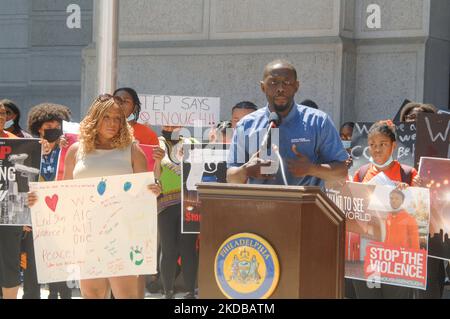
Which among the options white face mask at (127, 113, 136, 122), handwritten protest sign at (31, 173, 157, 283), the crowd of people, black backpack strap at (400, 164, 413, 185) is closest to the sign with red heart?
handwritten protest sign at (31, 173, 157, 283)

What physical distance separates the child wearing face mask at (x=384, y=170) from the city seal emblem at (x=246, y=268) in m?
3.28

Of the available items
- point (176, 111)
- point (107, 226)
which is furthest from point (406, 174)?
point (107, 226)

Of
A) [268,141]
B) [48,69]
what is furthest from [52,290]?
[48,69]

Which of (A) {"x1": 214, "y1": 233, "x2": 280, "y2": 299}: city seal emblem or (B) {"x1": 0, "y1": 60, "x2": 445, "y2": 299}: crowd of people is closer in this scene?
(A) {"x1": 214, "y1": 233, "x2": 280, "y2": 299}: city seal emblem

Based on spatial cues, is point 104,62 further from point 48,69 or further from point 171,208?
point 48,69

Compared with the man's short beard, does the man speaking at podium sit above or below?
below

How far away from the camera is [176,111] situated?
9.58 metres

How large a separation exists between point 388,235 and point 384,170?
1.68ft

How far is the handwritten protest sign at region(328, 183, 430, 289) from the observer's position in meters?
8.11

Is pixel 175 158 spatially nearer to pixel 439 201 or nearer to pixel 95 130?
pixel 439 201

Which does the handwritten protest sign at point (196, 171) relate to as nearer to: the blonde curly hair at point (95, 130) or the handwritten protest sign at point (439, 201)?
the handwritten protest sign at point (439, 201)

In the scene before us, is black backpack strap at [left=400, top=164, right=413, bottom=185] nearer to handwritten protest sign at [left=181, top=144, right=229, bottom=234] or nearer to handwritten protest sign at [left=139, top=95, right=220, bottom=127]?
handwritten protest sign at [left=181, top=144, right=229, bottom=234]

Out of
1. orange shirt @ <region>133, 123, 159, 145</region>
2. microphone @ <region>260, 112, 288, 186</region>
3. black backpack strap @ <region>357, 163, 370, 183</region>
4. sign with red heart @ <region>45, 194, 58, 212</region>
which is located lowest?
sign with red heart @ <region>45, 194, 58, 212</region>

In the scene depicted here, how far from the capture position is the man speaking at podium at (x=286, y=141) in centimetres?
571
